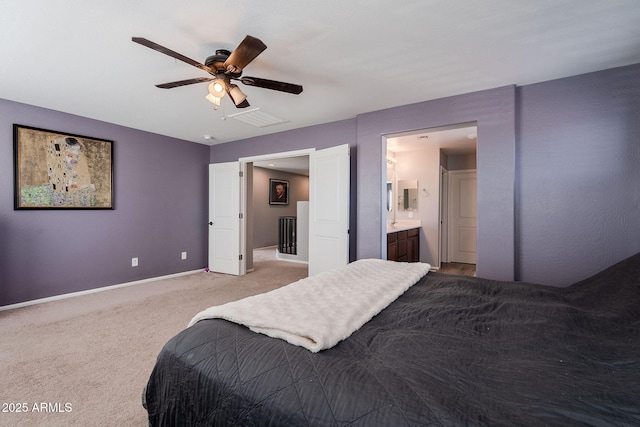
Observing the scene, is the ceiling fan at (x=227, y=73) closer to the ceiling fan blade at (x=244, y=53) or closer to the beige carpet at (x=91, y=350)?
the ceiling fan blade at (x=244, y=53)

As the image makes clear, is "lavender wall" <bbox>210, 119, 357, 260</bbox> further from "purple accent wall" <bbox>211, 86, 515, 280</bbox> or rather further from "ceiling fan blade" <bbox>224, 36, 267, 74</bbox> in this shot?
"ceiling fan blade" <bbox>224, 36, 267, 74</bbox>

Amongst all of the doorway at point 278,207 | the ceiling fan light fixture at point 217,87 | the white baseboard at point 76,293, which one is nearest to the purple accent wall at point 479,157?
the ceiling fan light fixture at point 217,87

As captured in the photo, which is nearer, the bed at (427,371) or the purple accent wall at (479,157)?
the bed at (427,371)

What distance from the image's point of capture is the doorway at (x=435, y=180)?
17.7ft

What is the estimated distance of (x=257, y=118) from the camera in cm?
385

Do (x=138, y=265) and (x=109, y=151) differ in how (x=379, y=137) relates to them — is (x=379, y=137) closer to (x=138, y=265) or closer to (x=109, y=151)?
(x=109, y=151)

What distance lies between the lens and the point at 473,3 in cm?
173

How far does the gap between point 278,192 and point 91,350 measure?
6.52 m

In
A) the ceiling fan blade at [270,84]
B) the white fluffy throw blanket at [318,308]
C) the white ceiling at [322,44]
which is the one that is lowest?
the white fluffy throw blanket at [318,308]

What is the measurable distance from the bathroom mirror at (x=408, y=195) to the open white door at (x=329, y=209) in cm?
253

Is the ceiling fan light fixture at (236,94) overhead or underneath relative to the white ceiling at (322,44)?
underneath

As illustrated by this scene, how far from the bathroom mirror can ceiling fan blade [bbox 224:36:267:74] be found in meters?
4.43

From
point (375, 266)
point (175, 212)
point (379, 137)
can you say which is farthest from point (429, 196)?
point (175, 212)

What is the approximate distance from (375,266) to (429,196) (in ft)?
12.7
